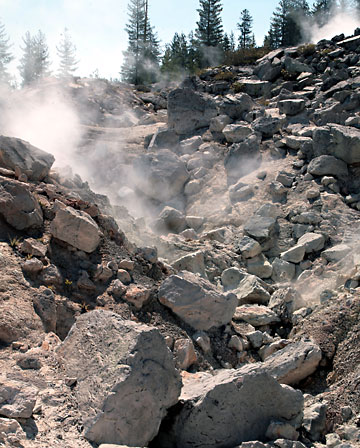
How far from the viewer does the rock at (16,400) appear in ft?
12.1

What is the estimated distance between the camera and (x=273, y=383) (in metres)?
4.63

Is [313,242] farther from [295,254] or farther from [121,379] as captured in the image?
[121,379]

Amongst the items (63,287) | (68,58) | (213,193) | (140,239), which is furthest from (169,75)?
(63,287)

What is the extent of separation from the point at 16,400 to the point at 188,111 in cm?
1521

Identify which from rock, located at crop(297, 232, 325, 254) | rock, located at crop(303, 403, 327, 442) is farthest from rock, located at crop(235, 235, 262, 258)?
rock, located at crop(303, 403, 327, 442)

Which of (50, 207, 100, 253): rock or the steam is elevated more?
the steam

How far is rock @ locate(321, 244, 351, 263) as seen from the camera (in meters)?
10.5

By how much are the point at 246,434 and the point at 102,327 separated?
5.37 ft

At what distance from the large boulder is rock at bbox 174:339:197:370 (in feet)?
28.0

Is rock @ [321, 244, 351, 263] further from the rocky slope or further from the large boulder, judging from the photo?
the large boulder

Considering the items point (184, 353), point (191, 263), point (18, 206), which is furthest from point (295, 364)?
point (18, 206)

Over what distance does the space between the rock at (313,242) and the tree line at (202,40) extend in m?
26.2

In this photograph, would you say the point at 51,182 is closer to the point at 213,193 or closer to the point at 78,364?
the point at 78,364

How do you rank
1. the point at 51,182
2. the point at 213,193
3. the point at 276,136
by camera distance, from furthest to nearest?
the point at 276,136
the point at 213,193
the point at 51,182
